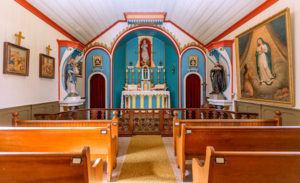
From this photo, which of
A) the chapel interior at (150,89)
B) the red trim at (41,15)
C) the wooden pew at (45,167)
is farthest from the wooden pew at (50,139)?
the red trim at (41,15)

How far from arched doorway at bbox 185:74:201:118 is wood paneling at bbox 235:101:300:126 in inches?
109

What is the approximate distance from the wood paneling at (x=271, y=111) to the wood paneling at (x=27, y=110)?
548cm

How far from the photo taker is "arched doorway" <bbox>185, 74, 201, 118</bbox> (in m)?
8.00

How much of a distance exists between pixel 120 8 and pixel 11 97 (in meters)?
4.86

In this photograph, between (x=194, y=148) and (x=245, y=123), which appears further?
(x=245, y=123)

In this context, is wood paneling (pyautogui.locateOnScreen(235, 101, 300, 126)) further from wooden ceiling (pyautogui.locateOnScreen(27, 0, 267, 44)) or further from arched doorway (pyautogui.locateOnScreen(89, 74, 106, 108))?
arched doorway (pyautogui.locateOnScreen(89, 74, 106, 108))

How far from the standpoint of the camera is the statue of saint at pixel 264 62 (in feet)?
12.1

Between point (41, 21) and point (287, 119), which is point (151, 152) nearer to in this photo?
point (287, 119)

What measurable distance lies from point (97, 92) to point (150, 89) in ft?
8.14

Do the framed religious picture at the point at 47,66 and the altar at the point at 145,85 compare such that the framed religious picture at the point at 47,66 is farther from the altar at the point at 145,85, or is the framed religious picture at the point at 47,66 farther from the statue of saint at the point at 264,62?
the statue of saint at the point at 264,62

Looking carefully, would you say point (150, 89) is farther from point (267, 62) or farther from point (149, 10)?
point (267, 62)

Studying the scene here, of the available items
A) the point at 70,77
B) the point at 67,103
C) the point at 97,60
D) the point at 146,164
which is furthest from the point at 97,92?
the point at 146,164

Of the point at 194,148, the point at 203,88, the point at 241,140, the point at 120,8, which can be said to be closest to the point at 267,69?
the point at 241,140

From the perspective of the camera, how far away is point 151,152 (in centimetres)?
357
